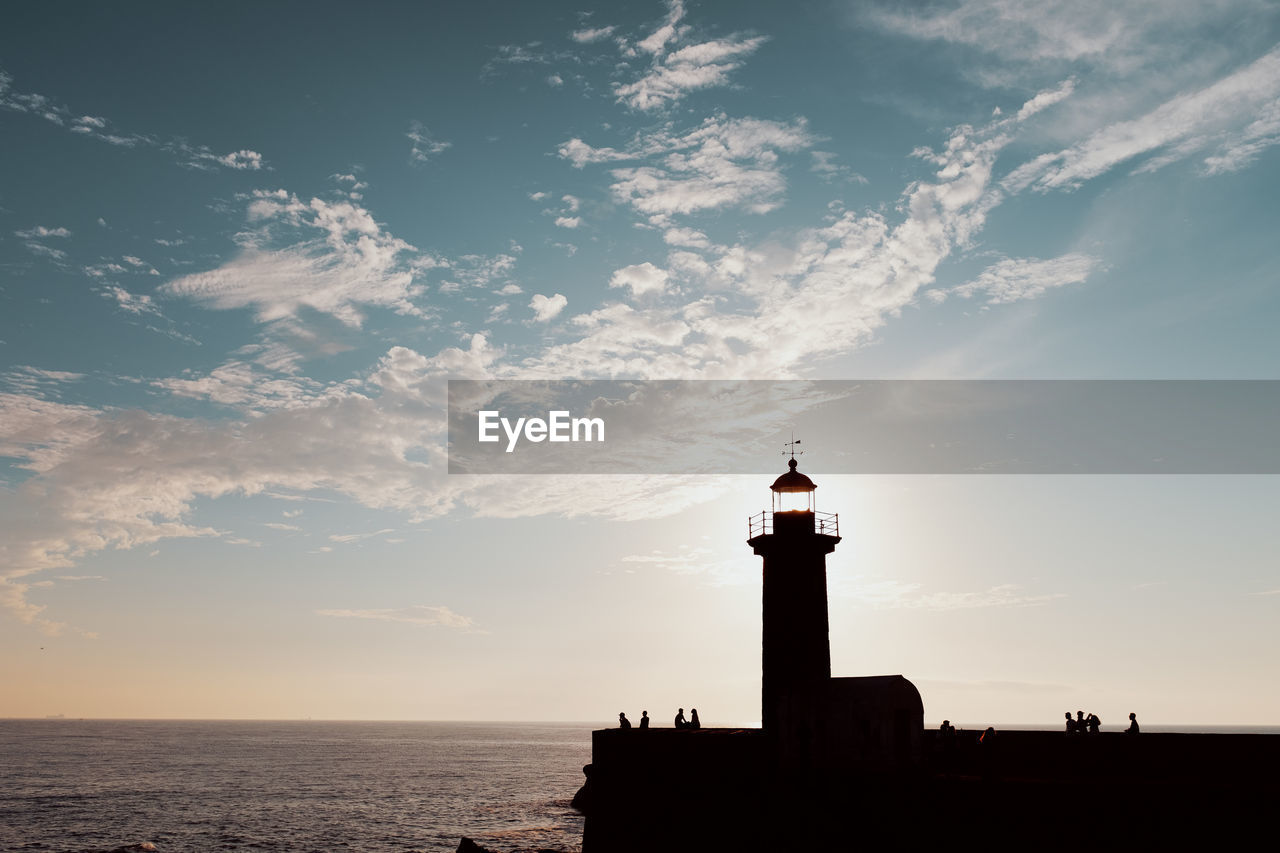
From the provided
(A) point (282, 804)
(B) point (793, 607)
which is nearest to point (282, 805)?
(A) point (282, 804)

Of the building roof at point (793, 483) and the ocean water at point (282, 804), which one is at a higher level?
the building roof at point (793, 483)

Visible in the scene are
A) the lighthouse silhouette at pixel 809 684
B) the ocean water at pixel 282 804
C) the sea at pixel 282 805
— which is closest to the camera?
the lighthouse silhouette at pixel 809 684

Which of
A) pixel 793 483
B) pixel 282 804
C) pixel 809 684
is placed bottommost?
pixel 282 804

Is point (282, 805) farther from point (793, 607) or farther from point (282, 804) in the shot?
point (793, 607)

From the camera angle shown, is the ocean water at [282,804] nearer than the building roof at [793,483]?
No

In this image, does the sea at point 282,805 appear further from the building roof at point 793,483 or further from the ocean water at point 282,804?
the building roof at point 793,483

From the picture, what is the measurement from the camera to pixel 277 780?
76375mm

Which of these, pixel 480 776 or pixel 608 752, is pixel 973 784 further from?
pixel 480 776

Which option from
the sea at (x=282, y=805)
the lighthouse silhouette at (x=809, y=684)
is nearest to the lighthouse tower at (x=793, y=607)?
the lighthouse silhouette at (x=809, y=684)

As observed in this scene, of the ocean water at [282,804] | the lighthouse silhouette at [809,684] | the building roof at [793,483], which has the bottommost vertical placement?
the ocean water at [282,804]

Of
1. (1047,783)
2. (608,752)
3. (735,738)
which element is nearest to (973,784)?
(1047,783)

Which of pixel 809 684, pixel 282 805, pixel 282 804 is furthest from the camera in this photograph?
pixel 282 804

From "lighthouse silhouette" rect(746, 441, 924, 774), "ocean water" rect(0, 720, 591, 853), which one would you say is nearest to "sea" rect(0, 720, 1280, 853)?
"ocean water" rect(0, 720, 591, 853)

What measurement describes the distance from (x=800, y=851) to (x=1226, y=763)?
10294 mm
